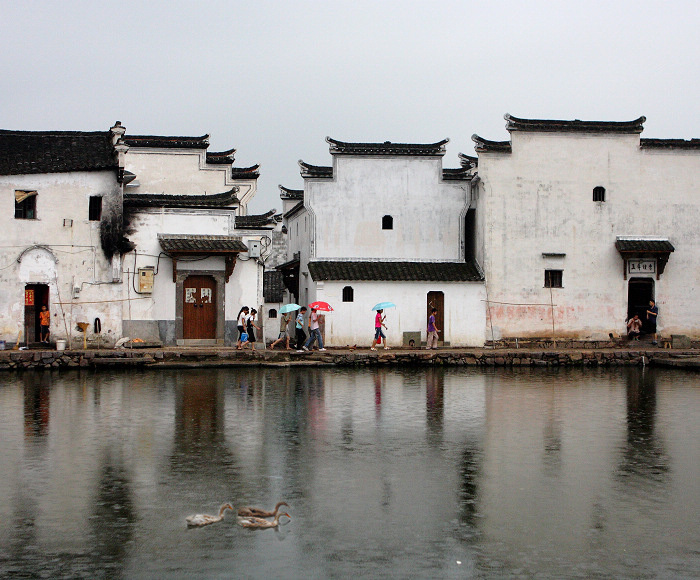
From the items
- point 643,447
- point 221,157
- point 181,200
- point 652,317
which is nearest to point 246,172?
point 221,157

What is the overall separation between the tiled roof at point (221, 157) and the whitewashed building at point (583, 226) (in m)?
9.90

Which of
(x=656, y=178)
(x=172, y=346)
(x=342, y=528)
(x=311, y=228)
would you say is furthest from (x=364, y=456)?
(x=656, y=178)

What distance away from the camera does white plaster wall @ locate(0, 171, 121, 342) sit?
30.9 m

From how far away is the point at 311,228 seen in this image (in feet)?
117

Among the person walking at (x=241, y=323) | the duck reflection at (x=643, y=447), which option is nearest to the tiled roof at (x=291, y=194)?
the person walking at (x=241, y=323)

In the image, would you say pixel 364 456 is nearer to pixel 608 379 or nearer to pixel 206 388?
pixel 206 388

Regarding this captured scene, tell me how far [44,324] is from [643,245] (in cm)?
2173

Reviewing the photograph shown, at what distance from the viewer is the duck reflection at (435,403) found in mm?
15961

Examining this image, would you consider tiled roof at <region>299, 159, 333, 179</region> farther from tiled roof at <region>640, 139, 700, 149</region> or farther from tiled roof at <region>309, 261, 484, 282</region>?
tiled roof at <region>640, 139, 700, 149</region>

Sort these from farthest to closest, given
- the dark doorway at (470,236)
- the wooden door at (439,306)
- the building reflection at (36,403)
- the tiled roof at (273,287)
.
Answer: the tiled roof at (273,287) < the dark doorway at (470,236) < the wooden door at (439,306) < the building reflection at (36,403)

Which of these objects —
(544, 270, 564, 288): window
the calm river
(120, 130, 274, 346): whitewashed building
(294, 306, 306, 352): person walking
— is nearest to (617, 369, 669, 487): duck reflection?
the calm river

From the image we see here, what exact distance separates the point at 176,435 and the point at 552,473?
6.34 metres

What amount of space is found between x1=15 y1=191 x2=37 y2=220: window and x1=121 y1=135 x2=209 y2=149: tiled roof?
5.85 meters

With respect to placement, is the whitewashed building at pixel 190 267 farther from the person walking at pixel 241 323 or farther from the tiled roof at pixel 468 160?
the tiled roof at pixel 468 160
